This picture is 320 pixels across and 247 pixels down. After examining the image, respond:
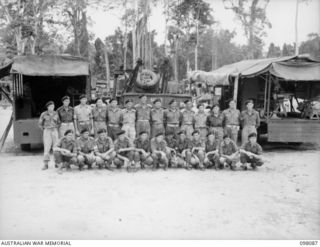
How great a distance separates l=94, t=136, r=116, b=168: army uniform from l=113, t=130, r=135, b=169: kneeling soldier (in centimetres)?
12

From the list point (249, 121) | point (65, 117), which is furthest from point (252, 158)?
point (65, 117)

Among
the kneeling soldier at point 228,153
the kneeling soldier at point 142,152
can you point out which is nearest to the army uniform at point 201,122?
the kneeling soldier at point 228,153

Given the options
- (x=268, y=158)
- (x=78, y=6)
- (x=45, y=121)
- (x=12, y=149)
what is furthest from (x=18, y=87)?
(x=78, y=6)

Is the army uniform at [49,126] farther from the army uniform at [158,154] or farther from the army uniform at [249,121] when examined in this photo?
the army uniform at [249,121]

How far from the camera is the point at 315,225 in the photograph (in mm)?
4539

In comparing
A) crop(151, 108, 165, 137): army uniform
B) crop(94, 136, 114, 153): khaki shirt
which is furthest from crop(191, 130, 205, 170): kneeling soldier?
crop(94, 136, 114, 153): khaki shirt

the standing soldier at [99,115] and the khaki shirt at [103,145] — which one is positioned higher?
the standing soldier at [99,115]

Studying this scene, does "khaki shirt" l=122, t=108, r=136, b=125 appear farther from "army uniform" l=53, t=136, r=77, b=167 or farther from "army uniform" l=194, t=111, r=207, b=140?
"army uniform" l=53, t=136, r=77, b=167

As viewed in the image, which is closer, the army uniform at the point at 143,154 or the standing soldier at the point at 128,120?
the army uniform at the point at 143,154

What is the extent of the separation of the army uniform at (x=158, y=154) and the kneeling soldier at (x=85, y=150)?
112 centimetres

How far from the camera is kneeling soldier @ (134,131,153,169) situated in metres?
7.41

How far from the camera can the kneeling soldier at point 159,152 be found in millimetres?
7426

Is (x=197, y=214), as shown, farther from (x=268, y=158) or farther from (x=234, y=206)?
(x=268, y=158)

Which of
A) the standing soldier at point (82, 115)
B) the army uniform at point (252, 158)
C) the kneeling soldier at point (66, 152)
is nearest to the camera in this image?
the kneeling soldier at point (66, 152)
